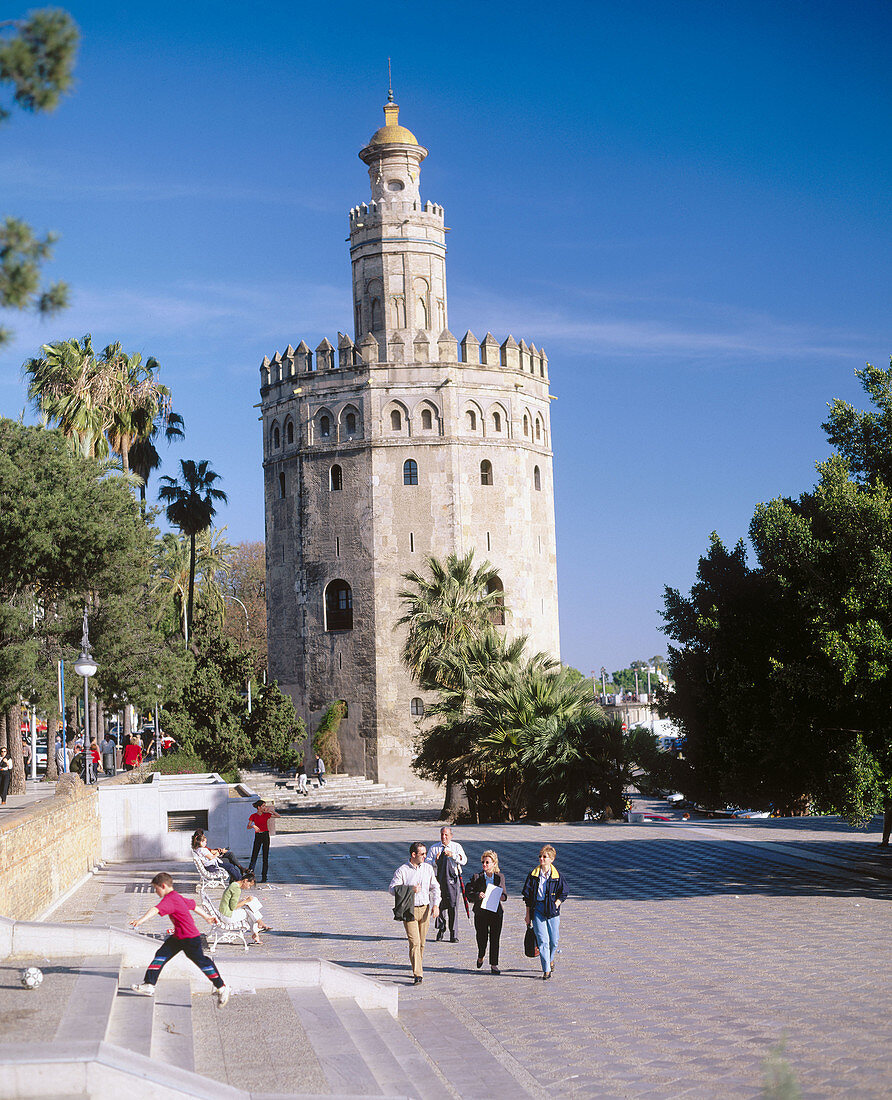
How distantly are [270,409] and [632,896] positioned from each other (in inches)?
1583

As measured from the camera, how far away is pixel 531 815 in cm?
3419

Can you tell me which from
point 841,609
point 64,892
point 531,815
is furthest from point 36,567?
point 841,609

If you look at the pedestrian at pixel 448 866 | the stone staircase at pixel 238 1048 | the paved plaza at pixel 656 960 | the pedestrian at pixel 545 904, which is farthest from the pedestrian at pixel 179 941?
the pedestrian at pixel 448 866

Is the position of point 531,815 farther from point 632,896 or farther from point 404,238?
point 404,238

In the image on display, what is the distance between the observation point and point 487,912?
13.3m

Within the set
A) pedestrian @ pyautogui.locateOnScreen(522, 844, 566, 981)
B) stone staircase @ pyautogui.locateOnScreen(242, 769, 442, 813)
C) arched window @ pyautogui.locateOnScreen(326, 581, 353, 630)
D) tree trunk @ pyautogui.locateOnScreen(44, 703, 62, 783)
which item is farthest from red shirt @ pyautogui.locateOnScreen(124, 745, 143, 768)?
pedestrian @ pyautogui.locateOnScreen(522, 844, 566, 981)

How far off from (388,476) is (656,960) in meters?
39.0

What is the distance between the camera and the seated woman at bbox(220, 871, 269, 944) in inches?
537

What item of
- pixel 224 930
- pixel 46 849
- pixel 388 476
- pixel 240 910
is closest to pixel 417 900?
pixel 240 910

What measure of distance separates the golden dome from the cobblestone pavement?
38079mm

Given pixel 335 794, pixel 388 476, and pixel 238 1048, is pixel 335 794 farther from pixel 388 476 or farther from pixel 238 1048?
pixel 238 1048

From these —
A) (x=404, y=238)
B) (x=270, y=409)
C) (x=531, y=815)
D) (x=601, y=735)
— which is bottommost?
(x=531, y=815)

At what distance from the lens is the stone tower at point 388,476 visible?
51.0 meters

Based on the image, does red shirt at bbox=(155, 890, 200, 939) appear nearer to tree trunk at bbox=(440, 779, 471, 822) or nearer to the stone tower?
tree trunk at bbox=(440, 779, 471, 822)
